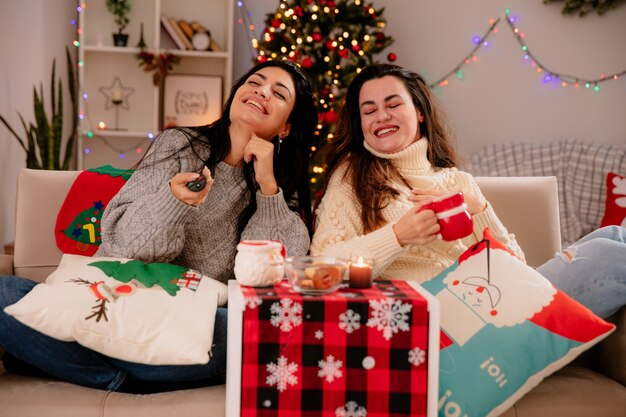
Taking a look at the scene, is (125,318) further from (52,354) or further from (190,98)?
(190,98)

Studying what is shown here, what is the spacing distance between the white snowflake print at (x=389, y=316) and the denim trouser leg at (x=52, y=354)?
656 mm

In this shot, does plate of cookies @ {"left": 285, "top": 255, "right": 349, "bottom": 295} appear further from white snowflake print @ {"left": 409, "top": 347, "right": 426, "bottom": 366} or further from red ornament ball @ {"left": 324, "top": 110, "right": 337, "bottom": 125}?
red ornament ball @ {"left": 324, "top": 110, "right": 337, "bottom": 125}

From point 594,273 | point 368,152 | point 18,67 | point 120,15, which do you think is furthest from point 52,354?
point 120,15

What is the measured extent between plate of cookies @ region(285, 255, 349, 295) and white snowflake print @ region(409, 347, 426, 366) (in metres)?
0.20

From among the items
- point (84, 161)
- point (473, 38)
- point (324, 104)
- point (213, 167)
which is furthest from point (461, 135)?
point (213, 167)

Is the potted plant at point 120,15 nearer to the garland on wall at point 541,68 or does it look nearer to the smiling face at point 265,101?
the garland on wall at point 541,68

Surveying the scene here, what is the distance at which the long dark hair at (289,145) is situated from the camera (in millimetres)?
2119

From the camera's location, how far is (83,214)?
2092 millimetres

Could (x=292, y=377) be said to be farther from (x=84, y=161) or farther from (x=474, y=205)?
(x=84, y=161)

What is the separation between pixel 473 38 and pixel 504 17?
23cm

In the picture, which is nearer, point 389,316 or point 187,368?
point 389,316

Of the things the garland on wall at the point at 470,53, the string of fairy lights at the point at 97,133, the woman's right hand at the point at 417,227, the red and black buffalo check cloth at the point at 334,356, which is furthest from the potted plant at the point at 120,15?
the red and black buffalo check cloth at the point at 334,356

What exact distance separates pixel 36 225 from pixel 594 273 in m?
1.59

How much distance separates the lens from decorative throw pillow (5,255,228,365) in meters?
1.51
